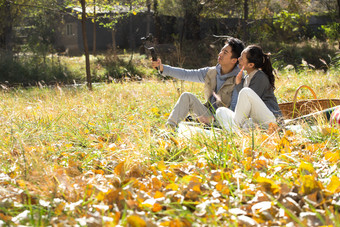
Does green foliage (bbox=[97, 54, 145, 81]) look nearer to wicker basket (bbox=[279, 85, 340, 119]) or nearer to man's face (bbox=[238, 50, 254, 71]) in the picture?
wicker basket (bbox=[279, 85, 340, 119])

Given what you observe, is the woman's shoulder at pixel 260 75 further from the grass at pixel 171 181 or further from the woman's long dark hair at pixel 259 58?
the grass at pixel 171 181

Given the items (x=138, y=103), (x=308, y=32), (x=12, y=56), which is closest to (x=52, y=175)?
(x=138, y=103)

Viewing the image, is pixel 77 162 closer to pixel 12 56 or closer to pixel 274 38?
pixel 12 56

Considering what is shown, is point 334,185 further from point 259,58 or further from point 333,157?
point 259,58

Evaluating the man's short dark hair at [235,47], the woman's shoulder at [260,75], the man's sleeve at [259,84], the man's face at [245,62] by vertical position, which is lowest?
the man's sleeve at [259,84]

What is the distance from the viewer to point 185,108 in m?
4.37

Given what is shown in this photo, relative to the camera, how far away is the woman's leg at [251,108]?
3.76 metres

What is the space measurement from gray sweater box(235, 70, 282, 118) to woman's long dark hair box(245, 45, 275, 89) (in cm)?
9

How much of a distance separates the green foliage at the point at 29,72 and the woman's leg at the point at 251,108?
35.3ft

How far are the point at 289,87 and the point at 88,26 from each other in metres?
20.6

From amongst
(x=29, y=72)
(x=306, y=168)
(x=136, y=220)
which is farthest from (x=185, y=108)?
(x=29, y=72)

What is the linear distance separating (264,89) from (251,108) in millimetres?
421

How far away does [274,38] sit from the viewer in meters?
21.1

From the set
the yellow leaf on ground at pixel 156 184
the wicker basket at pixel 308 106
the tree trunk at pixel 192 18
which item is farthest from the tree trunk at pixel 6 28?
the yellow leaf on ground at pixel 156 184
